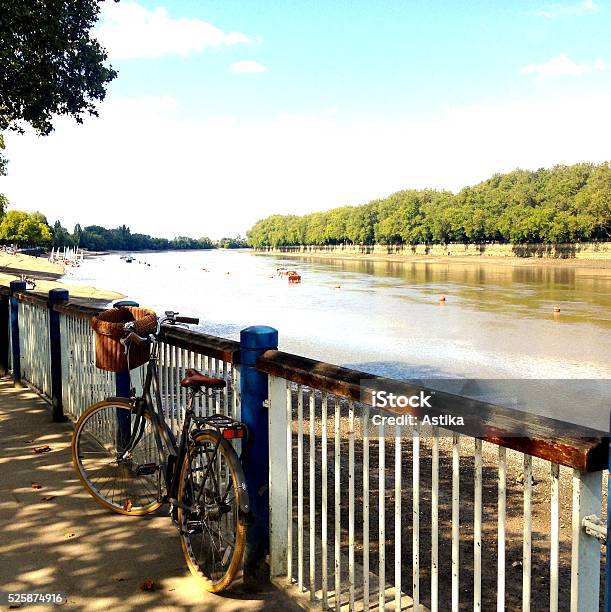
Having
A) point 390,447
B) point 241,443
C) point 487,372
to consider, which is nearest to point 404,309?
point 487,372

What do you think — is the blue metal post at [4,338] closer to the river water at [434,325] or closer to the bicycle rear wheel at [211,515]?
the bicycle rear wheel at [211,515]

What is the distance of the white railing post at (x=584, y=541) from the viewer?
2082 millimetres

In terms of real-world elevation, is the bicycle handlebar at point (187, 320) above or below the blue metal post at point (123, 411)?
above

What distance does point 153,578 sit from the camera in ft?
13.2

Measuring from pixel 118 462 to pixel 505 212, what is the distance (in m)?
123

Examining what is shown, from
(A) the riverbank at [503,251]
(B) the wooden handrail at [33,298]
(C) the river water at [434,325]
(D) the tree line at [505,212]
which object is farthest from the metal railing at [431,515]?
(D) the tree line at [505,212]

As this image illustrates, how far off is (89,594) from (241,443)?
120cm

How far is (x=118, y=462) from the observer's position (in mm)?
5160

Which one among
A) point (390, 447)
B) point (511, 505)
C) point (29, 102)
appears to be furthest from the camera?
point (29, 102)

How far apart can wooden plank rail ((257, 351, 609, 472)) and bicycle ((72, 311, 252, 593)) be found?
2.28 ft

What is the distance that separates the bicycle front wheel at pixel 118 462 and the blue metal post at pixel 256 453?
94 cm

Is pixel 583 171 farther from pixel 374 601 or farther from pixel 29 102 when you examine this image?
pixel 374 601

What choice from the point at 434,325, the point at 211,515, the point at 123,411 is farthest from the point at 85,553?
the point at 434,325
